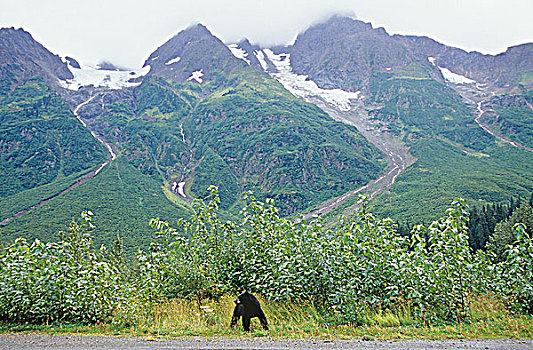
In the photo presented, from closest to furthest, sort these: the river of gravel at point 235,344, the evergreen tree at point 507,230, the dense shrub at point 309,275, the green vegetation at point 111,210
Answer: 1. the river of gravel at point 235,344
2. the dense shrub at point 309,275
3. the evergreen tree at point 507,230
4. the green vegetation at point 111,210

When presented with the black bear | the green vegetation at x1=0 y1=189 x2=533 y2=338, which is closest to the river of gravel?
the green vegetation at x1=0 y1=189 x2=533 y2=338

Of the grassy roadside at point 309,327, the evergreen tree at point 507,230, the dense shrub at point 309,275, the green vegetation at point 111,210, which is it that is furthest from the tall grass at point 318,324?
the green vegetation at point 111,210

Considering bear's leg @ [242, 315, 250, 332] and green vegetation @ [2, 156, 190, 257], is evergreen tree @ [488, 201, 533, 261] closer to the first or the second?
bear's leg @ [242, 315, 250, 332]

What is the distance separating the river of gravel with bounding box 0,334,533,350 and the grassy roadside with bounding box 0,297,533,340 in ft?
0.93

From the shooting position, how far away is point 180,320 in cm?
952

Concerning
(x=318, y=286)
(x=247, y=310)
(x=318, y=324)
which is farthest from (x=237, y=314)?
(x=318, y=286)

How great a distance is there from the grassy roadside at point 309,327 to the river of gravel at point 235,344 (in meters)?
0.28

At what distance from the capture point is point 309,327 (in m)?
8.71

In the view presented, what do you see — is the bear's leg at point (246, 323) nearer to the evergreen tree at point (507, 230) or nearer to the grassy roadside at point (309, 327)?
the grassy roadside at point (309, 327)

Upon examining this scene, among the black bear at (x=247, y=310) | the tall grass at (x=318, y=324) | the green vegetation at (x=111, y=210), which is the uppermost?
the black bear at (x=247, y=310)

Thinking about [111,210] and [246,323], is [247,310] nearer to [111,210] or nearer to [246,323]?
[246,323]

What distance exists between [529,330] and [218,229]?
28.8 ft

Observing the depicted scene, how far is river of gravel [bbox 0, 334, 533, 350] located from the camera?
7.47 m

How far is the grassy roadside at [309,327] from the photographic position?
8.17 metres
